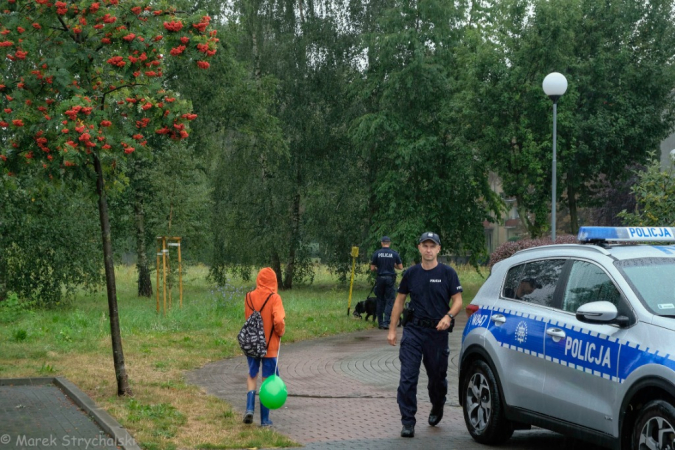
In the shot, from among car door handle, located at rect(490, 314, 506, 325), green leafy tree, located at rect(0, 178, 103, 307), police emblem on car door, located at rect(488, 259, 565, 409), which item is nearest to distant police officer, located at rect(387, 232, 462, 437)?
car door handle, located at rect(490, 314, 506, 325)

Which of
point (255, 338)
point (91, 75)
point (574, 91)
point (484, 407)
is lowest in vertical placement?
point (484, 407)

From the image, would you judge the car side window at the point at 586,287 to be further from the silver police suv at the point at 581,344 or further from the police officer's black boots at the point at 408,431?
the police officer's black boots at the point at 408,431

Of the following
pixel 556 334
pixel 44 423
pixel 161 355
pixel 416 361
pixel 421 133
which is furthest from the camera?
pixel 421 133

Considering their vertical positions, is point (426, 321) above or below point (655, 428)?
above

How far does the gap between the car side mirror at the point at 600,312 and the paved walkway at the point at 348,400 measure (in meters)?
2.01

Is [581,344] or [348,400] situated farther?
[348,400]

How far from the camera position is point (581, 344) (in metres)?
6.84

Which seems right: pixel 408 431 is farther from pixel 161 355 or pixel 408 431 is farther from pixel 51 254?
pixel 51 254

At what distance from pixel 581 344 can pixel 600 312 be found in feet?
1.84

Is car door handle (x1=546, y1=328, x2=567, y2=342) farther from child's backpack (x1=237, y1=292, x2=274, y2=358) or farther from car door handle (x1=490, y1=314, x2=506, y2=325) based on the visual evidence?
child's backpack (x1=237, y1=292, x2=274, y2=358)

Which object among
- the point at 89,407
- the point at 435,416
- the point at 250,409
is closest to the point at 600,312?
the point at 435,416

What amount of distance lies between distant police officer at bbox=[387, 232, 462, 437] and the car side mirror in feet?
7.07

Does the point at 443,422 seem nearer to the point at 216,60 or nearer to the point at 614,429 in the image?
the point at 614,429

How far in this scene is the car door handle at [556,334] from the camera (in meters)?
7.08
